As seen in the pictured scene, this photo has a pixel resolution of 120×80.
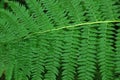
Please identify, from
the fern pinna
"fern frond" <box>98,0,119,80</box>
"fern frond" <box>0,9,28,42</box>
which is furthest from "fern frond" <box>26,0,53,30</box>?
"fern frond" <box>98,0,119,80</box>

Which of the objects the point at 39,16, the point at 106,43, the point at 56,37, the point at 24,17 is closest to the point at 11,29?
the point at 24,17

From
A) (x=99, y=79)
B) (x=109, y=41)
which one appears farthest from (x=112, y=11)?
(x=99, y=79)

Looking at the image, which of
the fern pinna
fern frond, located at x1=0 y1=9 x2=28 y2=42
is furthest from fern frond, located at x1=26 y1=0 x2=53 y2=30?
fern frond, located at x1=0 y1=9 x2=28 y2=42

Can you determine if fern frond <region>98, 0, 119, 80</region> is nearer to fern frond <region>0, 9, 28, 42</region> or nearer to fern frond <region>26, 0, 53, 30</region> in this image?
fern frond <region>26, 0, 53, 30</region>

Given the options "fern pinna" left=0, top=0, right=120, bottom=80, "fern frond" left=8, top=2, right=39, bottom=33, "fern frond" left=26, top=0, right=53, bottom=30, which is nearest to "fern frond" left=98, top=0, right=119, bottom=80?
"fern pinna" left=0, top=0, right=120, bottom=80

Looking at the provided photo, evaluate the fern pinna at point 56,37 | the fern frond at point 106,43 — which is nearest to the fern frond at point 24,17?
the fern pinna at point 56,37

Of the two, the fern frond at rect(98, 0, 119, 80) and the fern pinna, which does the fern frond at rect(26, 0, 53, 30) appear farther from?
the fern frond at rect(98, 0, 119, 80)

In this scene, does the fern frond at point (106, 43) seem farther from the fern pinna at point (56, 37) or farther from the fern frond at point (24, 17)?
the fern frond at point (24, 17)

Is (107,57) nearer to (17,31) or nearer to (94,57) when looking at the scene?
(94,57)

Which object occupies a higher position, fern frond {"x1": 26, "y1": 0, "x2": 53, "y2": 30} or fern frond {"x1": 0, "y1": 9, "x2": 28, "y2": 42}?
fern frond {"x1": 26, "y1": 0, "x2": 53, "y2": 30}
